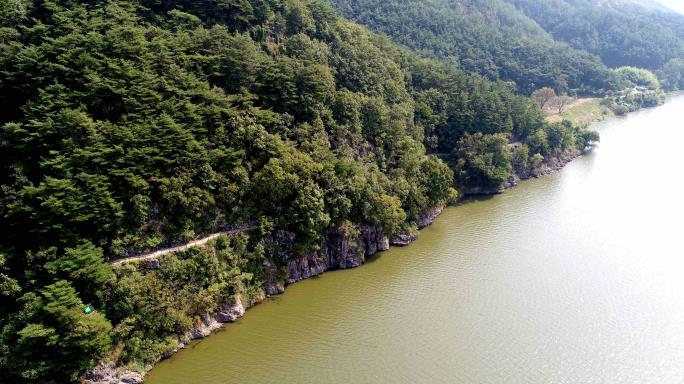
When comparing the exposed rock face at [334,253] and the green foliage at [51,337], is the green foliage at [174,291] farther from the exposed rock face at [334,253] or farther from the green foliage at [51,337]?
the exposed rock face at [334,253]

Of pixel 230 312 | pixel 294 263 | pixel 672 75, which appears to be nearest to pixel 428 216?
pixel 294 263

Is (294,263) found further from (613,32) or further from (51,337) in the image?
(613,32)

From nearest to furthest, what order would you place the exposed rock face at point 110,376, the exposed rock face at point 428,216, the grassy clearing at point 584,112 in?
the exposed rock face at point 110,376 → the exposed rock face at point 428,216 → the grassy clearing at point 584,112

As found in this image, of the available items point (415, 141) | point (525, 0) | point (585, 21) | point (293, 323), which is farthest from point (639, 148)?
point (525, 0)

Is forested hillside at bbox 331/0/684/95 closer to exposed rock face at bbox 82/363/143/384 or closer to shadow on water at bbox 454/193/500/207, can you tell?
shadow on water at bbox 454/193/500/207

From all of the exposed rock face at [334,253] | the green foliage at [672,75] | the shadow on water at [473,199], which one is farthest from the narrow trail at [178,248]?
the green foliage at [672,75]
